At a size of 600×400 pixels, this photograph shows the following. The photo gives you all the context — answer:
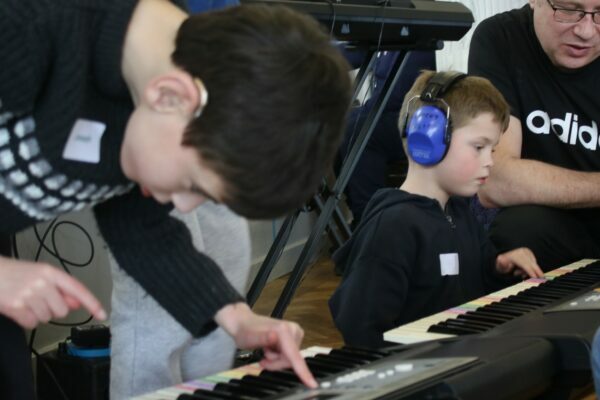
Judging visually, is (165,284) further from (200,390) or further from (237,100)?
(237,100)

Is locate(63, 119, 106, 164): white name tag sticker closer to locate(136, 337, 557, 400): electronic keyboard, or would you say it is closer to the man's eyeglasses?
locate(136, 337, 557, 400): electronic keyboard

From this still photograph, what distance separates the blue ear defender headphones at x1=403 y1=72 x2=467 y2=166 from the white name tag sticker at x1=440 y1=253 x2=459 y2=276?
217 millimetres

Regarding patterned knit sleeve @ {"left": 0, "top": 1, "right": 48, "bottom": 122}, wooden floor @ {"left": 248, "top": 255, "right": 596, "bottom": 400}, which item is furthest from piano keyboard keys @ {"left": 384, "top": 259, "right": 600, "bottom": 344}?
wooden floor @ {"left": 248, "top": 255, "right": 596, "bottom": 400}

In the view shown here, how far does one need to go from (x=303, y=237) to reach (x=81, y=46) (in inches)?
147

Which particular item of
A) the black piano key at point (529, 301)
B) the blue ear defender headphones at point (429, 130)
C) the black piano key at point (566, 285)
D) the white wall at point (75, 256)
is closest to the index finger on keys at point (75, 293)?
the black piano key at point (529, 301)

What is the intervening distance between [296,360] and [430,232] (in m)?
0.98

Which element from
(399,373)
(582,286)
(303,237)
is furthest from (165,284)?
(303,237)

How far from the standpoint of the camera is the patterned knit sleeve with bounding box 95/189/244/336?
1.51 meters

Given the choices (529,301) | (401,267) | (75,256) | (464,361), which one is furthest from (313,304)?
(464,361)

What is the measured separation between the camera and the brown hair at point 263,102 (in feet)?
3.81

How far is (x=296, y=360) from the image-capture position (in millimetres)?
1357

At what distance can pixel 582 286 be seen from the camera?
6.73 feet

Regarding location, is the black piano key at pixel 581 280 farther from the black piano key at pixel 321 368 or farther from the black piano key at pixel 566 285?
the black piano key at pixel 321 368

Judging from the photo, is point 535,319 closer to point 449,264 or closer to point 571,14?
point 449,264
